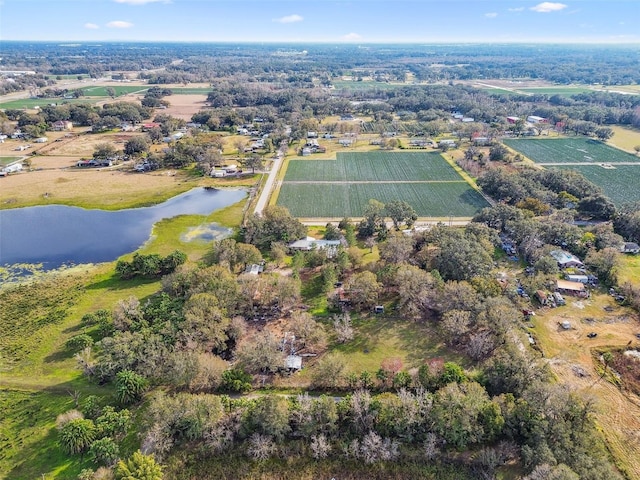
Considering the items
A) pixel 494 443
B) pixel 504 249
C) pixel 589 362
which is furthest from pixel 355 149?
pixel 494 443

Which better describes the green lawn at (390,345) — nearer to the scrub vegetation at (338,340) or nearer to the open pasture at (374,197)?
the scrub vegetation at (338,340)

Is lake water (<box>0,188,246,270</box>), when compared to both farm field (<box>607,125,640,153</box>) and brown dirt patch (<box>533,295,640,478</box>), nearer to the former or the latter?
brown dirt patch (<box>533,295,640,478</box>)

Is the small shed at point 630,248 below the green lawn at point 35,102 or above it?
below

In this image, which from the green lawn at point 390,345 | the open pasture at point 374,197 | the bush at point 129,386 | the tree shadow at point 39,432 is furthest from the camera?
the open pasture at point 374,197

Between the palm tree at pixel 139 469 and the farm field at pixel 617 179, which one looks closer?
the palm tree at pixel 139 469

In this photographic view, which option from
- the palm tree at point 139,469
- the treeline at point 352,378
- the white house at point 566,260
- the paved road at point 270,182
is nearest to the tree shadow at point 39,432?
the treeline at point 352,378

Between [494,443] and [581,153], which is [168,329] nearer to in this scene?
[494,443]

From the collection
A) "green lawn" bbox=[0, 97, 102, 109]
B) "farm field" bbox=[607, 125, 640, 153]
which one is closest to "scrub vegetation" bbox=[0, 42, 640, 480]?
"farm field" bbox=[607, 125, 640, 153]
